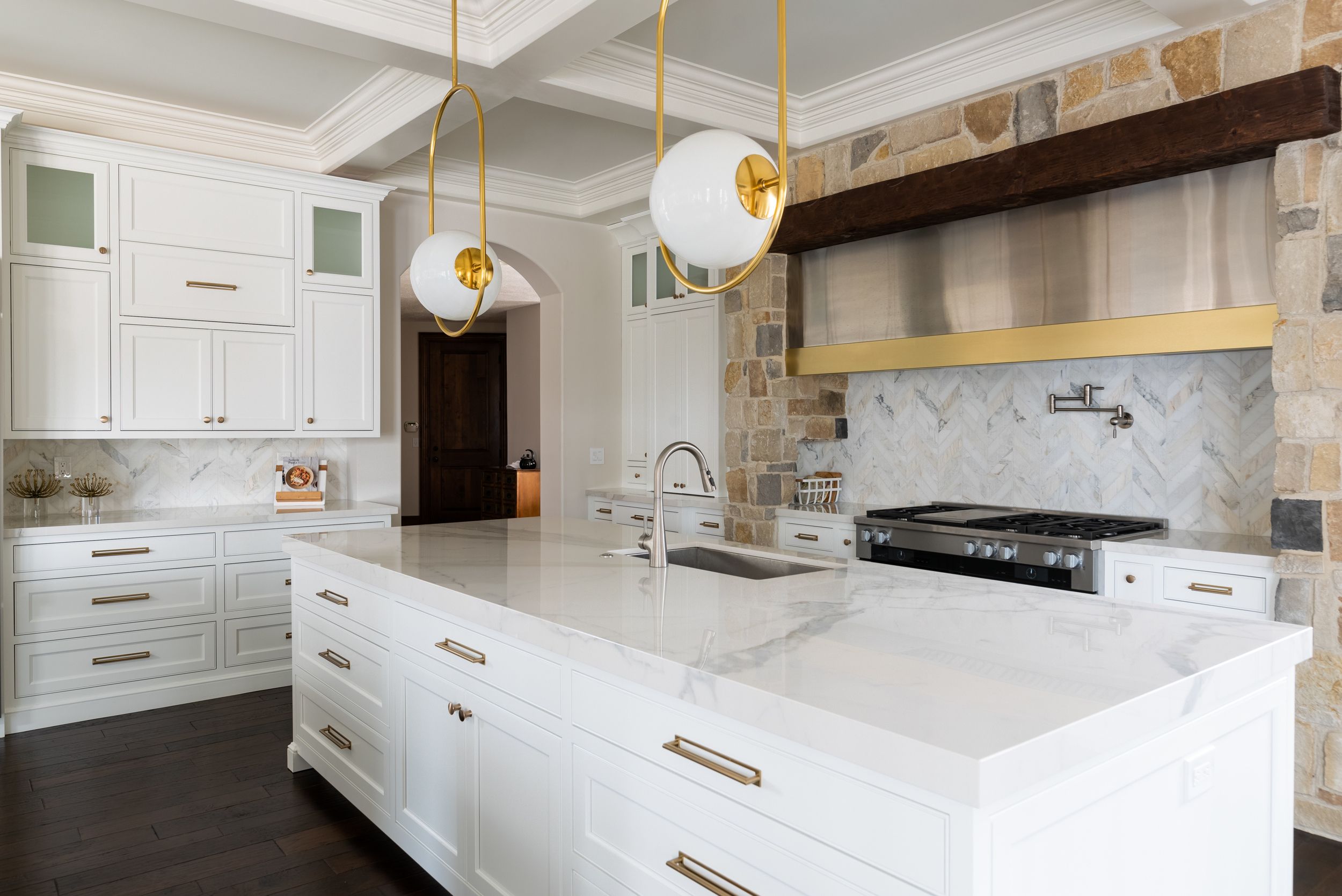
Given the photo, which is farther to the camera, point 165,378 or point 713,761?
point 165,378

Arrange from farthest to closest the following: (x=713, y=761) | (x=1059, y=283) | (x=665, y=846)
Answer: (x=1059, y=283)
(x=665, y=846)
(x=713, y=761)

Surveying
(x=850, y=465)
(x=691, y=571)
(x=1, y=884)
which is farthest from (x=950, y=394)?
(x=1, y=884)

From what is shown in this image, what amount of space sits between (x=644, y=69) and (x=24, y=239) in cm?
276

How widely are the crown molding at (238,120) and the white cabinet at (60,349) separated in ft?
2.62

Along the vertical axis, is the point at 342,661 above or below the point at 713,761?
below

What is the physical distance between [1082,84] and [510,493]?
7137 mm

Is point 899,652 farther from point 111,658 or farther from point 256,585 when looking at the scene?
point 111,658

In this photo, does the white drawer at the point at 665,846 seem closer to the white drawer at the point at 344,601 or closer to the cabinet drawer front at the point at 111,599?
the white drawer at the point at 344,601

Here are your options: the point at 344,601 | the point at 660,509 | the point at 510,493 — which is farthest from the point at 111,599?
the point at 510,493

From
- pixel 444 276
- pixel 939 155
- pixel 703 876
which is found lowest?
pixel 703 876

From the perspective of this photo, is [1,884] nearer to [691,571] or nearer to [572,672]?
[572,672]

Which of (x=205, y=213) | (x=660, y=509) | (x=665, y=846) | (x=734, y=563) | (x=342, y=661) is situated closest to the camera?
(x=665, y=846)

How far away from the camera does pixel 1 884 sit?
2.47 m

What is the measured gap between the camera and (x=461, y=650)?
→ 7.09ft
